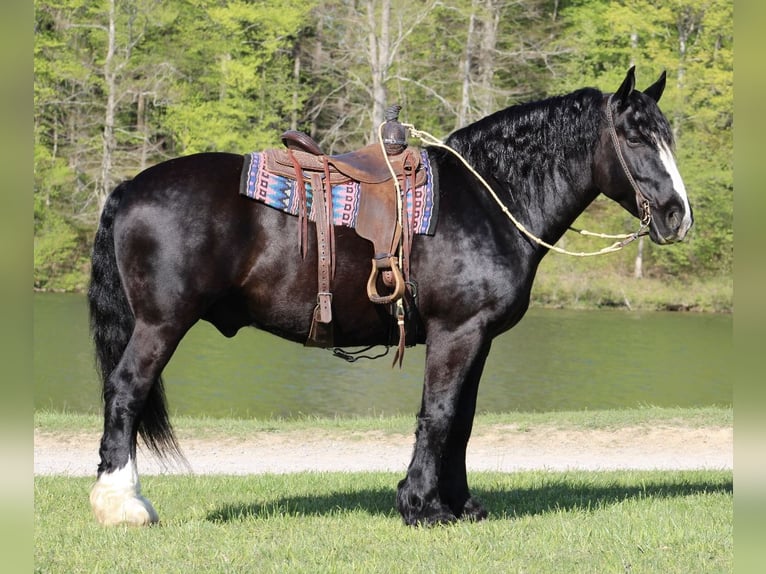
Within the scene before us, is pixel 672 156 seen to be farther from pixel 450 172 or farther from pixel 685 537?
pixel 685 537

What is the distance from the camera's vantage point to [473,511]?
18.0 feet

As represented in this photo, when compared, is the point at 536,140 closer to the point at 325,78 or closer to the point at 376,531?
the point at 376,531

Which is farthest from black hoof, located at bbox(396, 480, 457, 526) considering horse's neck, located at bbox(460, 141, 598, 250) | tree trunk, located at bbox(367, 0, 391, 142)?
tree trunk, located at bbox(367, 0, 391, 142)

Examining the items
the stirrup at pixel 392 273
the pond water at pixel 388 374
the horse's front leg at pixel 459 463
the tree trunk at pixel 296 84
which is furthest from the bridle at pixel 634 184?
the tree trunk at pixel 296 84

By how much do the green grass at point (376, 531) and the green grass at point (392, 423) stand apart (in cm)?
315

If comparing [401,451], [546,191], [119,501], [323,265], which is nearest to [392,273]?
[323,265]

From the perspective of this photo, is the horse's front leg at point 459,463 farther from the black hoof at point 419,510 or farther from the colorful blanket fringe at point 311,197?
the colorful blanket fringe at point 311,197

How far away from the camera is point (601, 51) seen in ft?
117

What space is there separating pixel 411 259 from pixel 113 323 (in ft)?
5.60

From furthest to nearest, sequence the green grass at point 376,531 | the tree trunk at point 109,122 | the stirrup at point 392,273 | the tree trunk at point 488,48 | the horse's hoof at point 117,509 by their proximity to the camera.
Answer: the tree trunk at point 488,48 < the tree trunk at point 109,122 < the stirrup at point 392,273 < the horse's hoof at point 117,509 < the green grass at point 376,531

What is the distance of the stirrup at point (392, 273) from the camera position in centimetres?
498

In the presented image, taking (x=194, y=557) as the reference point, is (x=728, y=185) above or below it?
above

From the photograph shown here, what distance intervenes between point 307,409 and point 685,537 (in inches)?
359

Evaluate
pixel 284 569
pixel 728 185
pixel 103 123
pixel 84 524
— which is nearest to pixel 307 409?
pixel 84 524
